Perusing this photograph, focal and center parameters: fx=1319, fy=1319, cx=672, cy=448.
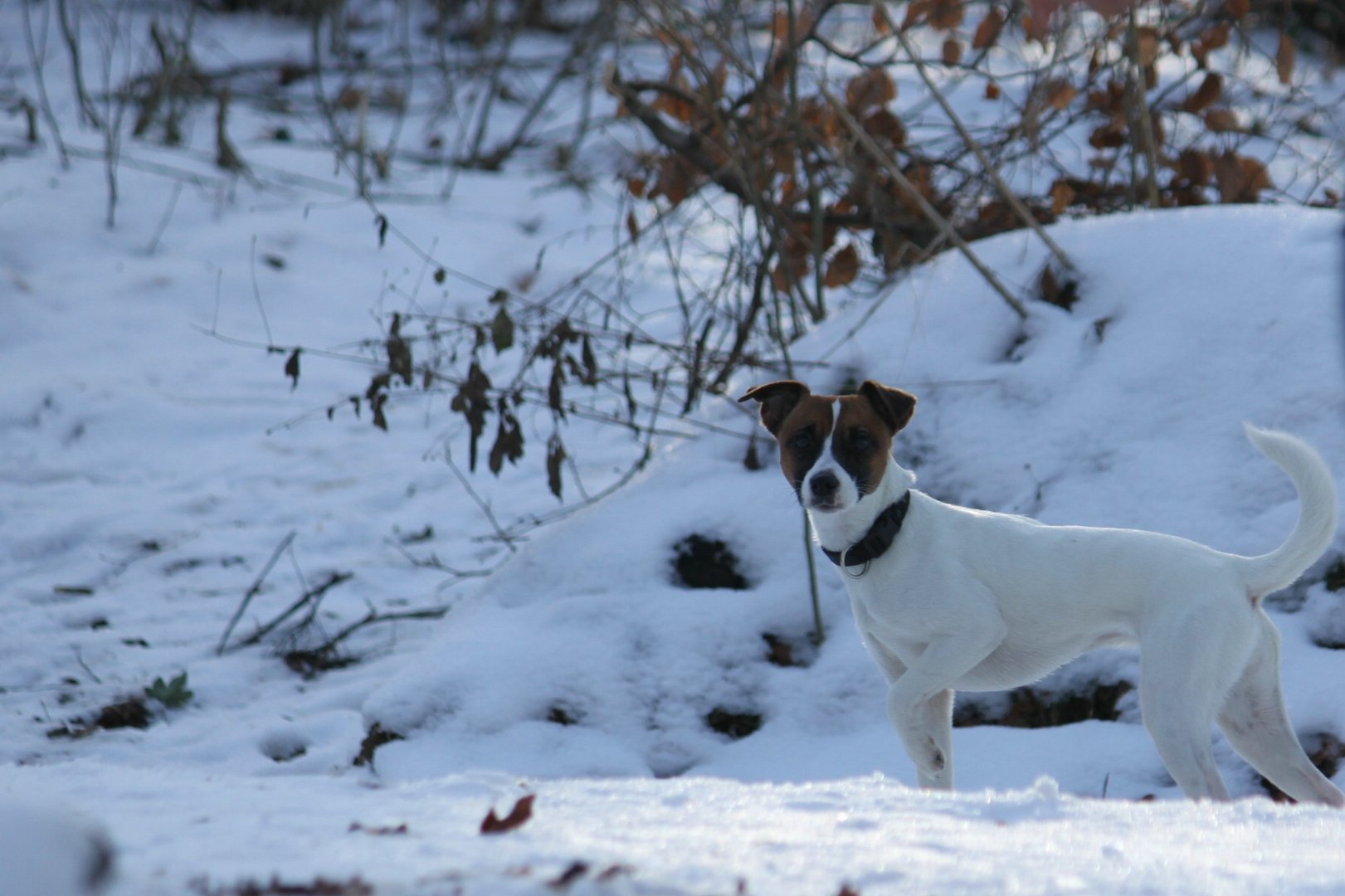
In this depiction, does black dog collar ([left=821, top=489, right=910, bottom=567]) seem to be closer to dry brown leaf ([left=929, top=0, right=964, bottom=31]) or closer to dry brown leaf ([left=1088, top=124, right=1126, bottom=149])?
dry brown leaf ([left=929, top=0, right=964, bottom=31])

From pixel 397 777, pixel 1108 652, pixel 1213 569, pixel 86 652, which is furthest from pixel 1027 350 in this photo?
pixel 86 652

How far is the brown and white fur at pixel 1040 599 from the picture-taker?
11.0ft

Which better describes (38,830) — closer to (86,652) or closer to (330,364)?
(86,652)

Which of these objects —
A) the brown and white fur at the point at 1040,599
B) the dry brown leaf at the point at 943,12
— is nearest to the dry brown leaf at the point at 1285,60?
the dry brown leaf at the point at 943,12

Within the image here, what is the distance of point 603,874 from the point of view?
6.70 feet

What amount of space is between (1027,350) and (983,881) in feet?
12.2

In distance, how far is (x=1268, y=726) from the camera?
350cm

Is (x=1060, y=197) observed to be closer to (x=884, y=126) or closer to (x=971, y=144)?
(x=884, y=126)

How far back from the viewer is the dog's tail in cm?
337

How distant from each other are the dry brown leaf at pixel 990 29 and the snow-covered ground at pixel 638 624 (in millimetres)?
932

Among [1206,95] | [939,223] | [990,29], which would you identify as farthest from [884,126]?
[1206,95]

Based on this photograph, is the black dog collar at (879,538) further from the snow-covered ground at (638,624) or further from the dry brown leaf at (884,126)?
the dry brown leaf at (884,126)

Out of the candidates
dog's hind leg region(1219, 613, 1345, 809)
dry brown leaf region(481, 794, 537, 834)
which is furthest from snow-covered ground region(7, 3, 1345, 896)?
dog's hind leg region(1219, 613, 1345, 809)

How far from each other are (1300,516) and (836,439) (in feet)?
4.01
